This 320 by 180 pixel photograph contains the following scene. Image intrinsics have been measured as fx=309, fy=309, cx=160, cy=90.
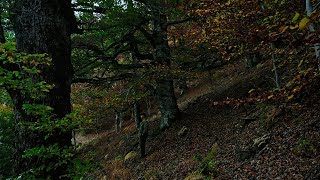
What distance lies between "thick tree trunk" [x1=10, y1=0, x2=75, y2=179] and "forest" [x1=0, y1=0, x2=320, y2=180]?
0.7 inches

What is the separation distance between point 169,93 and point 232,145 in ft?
18.9

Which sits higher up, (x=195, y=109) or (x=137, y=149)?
(x=195, y=109)

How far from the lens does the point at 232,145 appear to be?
9930 millimetres

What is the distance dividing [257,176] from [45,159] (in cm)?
480

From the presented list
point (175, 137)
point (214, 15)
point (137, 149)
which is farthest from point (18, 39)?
point (137, 149)

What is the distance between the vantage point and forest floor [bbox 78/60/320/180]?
6961 millimetres

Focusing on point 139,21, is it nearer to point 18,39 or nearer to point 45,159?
point 18,39

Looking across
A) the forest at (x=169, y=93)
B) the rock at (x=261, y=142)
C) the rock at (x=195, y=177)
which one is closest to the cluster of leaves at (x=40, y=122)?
the forest at (x=169, y=93)

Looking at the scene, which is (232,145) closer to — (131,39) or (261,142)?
(261,142)

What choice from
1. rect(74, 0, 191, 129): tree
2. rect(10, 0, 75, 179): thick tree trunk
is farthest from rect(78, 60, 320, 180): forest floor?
rect(74, 0, 191, 129): tree

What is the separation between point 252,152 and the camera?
8523 mm

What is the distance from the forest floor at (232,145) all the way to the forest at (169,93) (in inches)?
1.7

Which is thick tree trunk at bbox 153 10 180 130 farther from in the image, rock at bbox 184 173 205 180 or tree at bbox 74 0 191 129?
rock at bbox 184 173 205 180

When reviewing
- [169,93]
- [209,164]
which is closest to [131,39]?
[169,93]
